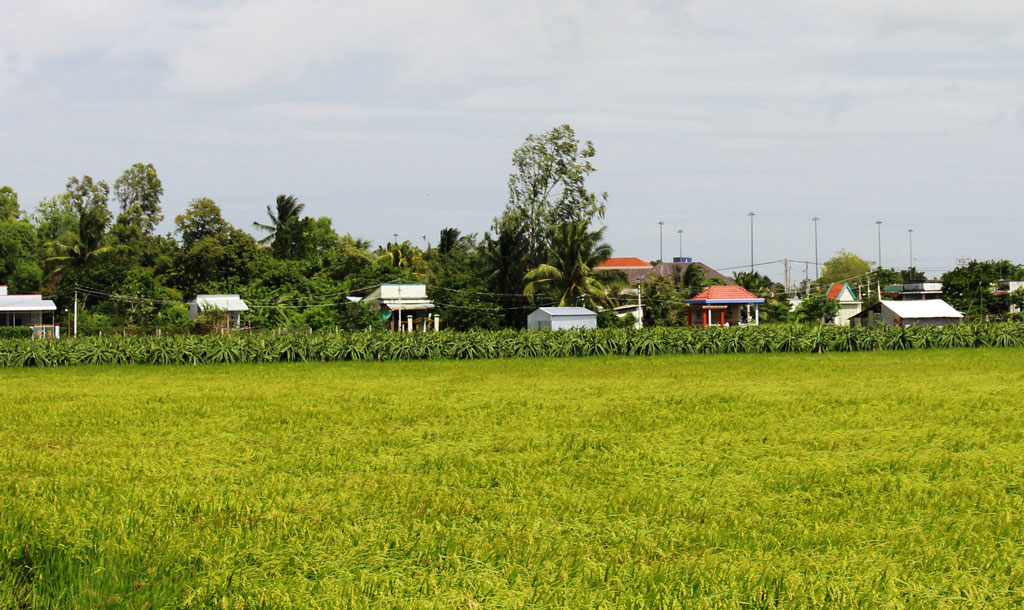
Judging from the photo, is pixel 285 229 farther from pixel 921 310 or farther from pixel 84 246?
pixel 921 310

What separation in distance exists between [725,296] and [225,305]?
27514 mm

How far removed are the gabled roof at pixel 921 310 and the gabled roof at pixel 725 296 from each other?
23.0ft

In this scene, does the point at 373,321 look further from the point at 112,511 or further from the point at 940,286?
the point at 940,286

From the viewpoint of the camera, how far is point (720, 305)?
5059 centimetres

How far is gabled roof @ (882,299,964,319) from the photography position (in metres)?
44.4

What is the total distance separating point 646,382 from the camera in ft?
70.3

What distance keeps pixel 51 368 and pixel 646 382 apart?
63.7ft

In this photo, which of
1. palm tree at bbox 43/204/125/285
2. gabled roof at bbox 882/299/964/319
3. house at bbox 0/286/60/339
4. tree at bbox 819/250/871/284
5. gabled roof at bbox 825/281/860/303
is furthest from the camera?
tree at bbox 819/250/871/284

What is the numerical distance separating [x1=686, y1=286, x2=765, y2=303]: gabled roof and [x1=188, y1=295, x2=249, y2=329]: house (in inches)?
987

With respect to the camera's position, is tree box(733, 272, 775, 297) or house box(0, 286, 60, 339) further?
tree box(733, 272, 775, 297)

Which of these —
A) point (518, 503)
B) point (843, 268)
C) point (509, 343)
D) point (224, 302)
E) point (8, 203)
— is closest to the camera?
point (518, 503)

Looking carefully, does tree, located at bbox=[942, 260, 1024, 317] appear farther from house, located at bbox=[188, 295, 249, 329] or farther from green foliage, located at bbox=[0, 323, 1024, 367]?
house, located at bbox=[188, 295, 249, 329]

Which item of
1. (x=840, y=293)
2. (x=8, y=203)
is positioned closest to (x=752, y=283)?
(x=840, y=293)

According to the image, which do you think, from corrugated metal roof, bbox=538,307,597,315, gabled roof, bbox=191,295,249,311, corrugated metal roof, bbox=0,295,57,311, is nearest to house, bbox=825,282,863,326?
corrugated metal roof, bbox=538,307,597,315
